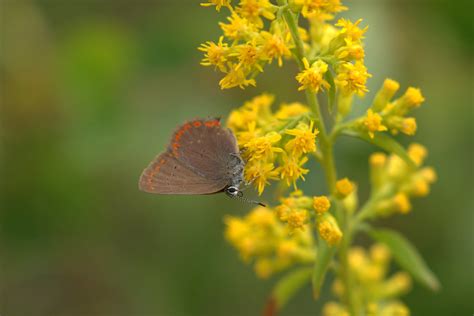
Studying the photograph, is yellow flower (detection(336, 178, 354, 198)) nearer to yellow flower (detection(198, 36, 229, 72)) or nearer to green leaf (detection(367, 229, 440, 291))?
green leaf (detection(367, 229, 440, 291))

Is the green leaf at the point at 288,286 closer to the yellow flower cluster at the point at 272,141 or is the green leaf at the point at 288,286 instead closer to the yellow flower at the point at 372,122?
the yellow flower cluster at the point at 272,141

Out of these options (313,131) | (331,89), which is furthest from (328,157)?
(331,89)

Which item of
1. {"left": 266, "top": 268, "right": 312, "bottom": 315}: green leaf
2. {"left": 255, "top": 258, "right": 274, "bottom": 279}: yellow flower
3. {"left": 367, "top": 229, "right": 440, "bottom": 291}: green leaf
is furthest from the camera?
{"left": 255, "top": 258, "right": 274, "bottom": 279}: yellow flower

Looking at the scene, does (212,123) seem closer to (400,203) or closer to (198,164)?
(198,164)

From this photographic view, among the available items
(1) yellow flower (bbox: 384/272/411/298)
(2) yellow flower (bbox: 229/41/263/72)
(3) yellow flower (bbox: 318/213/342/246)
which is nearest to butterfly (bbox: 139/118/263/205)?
(2) yellow flower (bbox: 229/41/263/72)

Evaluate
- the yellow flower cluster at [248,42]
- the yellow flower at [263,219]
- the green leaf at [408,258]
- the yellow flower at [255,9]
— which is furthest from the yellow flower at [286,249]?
the yellow flower at [255,9]

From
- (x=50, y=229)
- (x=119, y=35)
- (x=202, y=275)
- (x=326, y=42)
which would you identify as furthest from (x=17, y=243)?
(x=326, y=42)
